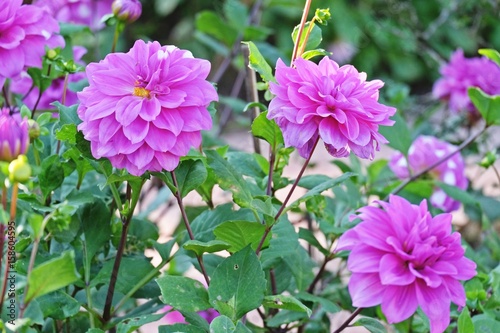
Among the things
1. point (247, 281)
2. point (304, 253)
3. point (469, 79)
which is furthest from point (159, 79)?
point (469, 79)

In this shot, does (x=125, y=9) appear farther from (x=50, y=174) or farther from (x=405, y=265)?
(x=405, y=265)

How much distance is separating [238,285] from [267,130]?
13 cm

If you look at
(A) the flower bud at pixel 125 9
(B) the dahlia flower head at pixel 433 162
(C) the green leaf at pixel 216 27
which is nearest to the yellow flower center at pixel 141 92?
(A) the flower bud at pixel 125 9

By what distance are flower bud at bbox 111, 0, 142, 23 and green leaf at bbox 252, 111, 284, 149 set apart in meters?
0.21

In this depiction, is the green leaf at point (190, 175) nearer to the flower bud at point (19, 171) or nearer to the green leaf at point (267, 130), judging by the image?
the green leaf at point (267, 130)

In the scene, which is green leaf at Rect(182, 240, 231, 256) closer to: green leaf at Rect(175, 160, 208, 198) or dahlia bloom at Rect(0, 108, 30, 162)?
green leaf at Rect(175, 160, 208, 198)

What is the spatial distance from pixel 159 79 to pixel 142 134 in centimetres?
5

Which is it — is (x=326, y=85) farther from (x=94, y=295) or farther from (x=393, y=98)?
(x=393, y=98)

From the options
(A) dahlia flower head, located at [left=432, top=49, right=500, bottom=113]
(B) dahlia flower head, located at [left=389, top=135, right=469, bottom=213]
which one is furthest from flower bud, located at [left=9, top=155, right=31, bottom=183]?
(A) dahlia flower head, located at [left=432, top=49, right=500, bottom=113]

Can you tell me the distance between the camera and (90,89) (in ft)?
1.70

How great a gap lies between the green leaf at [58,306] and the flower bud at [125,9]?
0.94 feet

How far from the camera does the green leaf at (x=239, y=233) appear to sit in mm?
563

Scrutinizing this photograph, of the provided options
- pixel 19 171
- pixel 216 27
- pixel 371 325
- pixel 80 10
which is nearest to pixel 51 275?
pixel 19 171

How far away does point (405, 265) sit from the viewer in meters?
0.54
